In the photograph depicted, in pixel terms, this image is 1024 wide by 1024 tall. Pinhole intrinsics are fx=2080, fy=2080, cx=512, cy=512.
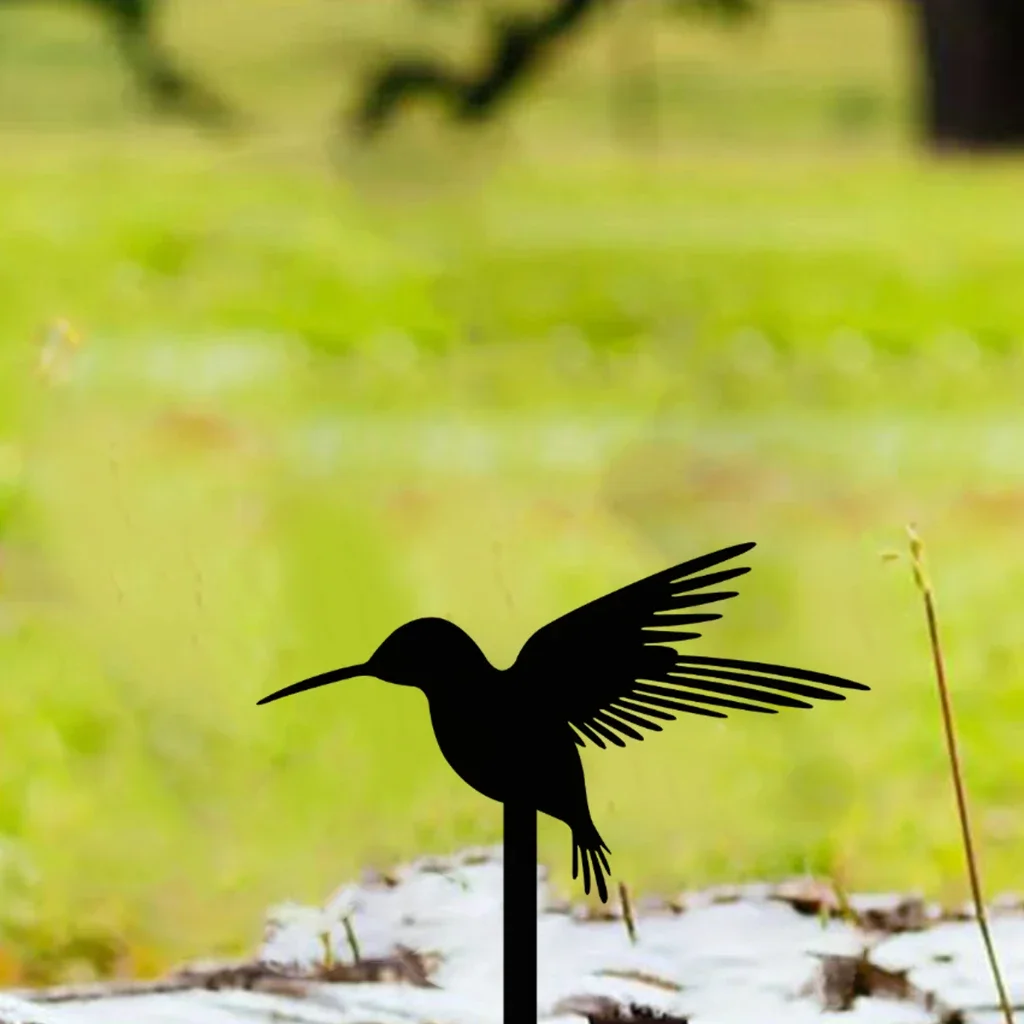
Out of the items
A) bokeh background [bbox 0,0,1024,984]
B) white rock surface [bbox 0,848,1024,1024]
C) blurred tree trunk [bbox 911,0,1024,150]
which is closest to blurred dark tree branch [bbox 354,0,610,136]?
bokeh background [bbox 0,0,1024,984]

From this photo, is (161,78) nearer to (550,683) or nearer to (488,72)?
(488,72)

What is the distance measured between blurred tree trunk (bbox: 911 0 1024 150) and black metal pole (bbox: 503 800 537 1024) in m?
10.2

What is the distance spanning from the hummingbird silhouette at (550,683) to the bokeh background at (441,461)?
18.4 inches

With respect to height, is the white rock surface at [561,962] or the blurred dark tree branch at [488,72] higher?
the blurred dark tree branch at [488,72]

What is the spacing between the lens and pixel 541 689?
115 centimetres

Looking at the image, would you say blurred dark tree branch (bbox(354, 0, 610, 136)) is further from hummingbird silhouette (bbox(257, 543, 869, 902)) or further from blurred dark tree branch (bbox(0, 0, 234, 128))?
hummingbird silhouette (bbox(257, 543, 869, 902))

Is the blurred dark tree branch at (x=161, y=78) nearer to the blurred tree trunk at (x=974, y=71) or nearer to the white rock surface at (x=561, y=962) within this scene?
the blurred tree trunk at (x=974, y=71)

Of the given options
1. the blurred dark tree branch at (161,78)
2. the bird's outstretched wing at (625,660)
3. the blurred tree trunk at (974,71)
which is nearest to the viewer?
the bird's outstretched wing at (625,660)

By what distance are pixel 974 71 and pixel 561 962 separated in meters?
9.89

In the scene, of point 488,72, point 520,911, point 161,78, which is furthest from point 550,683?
point 161,78

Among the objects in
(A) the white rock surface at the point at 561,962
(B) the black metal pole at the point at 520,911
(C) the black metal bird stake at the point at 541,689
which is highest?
(C) the black metal bird stake at the point at 541,689

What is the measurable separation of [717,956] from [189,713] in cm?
125

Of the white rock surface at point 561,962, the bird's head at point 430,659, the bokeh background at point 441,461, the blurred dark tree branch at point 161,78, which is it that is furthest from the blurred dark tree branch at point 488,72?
the bird's head at point 430,659

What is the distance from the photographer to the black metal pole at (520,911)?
3.83ft
